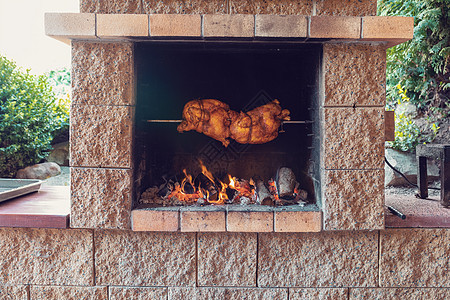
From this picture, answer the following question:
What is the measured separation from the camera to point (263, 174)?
256cm

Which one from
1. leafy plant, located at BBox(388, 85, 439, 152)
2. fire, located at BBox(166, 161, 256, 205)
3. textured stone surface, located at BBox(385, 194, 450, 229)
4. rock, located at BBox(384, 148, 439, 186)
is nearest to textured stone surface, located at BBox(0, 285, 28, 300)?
fire, located at BBox(166, 161, 256, 205)

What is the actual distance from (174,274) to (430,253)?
1611 millimetres

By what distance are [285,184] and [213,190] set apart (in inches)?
20.3

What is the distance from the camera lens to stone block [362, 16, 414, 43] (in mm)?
1712

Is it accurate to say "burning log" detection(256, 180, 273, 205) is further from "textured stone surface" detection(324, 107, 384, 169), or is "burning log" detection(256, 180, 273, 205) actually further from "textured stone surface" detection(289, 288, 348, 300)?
"textured stone surface" detection(289, 288, 348, 300)

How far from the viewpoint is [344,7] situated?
1.77m

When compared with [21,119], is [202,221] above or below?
below

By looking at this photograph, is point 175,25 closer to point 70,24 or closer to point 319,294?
point 70,24

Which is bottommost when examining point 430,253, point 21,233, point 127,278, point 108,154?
point 127,278

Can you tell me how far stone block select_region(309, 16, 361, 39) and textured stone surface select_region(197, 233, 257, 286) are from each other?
129 cm

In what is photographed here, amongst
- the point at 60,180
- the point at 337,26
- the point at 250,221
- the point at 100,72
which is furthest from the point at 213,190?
the point at 60,180

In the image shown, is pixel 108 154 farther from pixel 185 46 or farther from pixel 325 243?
pixel 325 243

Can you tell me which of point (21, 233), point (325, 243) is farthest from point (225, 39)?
point (21, 233)

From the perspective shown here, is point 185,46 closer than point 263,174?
Yes
